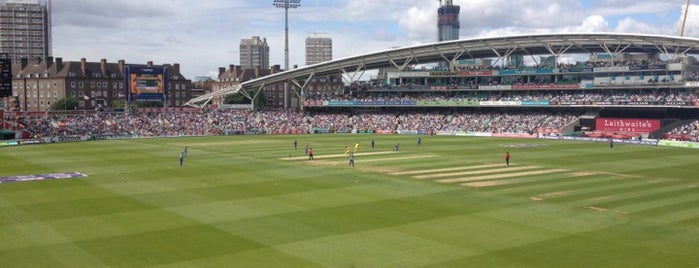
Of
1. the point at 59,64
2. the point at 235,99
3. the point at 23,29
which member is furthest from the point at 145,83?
the point at 23,29

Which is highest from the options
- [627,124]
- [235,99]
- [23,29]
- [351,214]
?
[23,29]

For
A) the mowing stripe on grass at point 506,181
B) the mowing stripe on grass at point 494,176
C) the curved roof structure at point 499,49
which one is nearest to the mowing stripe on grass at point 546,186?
the mowing stripe on grass at point 506,181

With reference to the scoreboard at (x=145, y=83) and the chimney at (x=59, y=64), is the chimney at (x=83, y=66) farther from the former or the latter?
the scoreboard at (x=145, y=83)

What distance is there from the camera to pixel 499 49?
295ft

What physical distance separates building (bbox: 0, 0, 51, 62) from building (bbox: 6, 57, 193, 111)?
70.5 meters

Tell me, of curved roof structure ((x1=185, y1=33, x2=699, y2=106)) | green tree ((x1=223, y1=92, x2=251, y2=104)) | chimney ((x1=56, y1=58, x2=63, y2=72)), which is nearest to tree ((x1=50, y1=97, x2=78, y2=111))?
chimney ((x1=56, y1=58, x2=63, y2=72))

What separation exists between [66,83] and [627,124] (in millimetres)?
102308

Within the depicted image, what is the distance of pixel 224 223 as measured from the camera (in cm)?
2353

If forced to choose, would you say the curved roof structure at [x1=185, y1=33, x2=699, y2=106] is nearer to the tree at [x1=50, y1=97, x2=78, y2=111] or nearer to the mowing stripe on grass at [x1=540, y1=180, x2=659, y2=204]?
the tree at [x1=50, y1=97, x2=78, y2=111]

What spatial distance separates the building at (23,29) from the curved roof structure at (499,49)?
378 feet

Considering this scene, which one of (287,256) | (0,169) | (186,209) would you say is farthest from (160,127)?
(287,256)

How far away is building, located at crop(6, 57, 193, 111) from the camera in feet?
400

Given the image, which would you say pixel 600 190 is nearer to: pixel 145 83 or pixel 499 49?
pixel 499 49

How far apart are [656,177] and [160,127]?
66954 millimetres
